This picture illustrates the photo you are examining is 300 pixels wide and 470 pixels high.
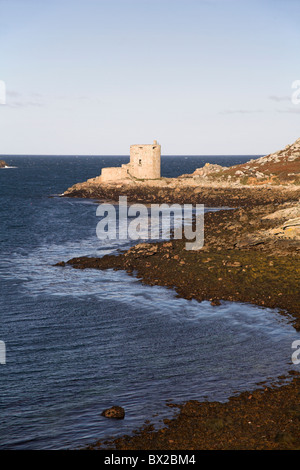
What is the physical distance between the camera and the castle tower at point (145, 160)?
8731 centimetres

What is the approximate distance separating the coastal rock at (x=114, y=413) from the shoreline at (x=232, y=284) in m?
0.88

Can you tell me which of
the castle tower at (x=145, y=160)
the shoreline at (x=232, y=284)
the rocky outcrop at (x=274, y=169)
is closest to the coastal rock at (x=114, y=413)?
the shoreline at (x=232, y=284)

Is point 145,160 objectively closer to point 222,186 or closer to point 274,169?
point 222,186

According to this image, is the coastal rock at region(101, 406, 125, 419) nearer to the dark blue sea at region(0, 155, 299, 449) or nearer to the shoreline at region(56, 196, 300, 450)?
the dark blue sea at region(0, 155, 299, 449)

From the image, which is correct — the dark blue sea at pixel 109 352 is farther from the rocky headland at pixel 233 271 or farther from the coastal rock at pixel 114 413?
the rocky headland at pixel 233 271

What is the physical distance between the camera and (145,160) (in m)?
87.9

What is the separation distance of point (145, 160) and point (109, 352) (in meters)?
70.6

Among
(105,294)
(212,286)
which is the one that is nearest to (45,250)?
(105,294)

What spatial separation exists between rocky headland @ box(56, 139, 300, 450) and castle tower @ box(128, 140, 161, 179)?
Answer: 4670 millimetres

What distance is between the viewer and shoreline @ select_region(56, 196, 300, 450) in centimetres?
1287

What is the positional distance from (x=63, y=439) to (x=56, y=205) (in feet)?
217

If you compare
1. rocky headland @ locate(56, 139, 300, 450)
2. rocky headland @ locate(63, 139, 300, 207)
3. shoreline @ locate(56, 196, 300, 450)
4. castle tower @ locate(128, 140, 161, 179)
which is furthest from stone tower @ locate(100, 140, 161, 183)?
shoreline @ locate(56, 196, 300, 450)

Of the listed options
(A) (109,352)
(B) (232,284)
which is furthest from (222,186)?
(A) (109,352)
